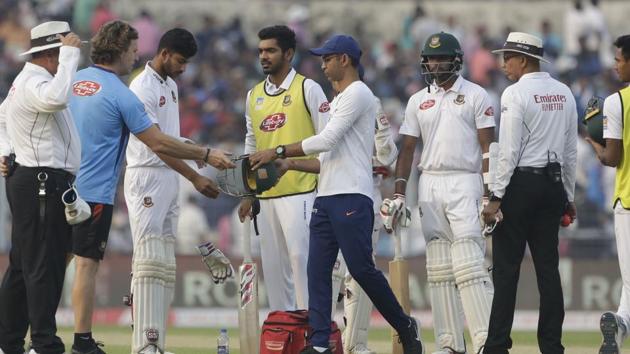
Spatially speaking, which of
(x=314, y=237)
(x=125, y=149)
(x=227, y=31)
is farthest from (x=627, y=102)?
(x=227, y=31)

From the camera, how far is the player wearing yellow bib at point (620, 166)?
34.3 feet

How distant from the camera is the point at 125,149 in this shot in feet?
36.3

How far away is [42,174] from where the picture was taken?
32.8 feet

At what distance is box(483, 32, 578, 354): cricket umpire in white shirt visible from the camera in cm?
1061

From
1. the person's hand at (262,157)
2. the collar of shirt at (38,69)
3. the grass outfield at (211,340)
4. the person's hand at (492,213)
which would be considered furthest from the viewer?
the grass outfield at (211,340)

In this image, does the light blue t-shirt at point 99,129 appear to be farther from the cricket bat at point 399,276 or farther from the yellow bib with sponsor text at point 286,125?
the cricket bat at point 399,276

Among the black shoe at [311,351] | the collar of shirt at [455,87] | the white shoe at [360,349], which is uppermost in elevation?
the collar of shirt at [455,87]

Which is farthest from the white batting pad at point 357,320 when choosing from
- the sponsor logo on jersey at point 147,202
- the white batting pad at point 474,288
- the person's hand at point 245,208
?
the sponsor logo on jersey at point 147,202

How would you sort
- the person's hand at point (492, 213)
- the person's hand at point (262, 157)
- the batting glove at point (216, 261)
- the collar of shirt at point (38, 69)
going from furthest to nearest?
the batting glove at point (216, 261), the person's hand at point (492, 213), the person's hand at point (262, 157), the collar of shirt at point (38, 69)

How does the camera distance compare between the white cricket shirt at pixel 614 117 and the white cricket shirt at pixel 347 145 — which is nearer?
the white cricket shirt at pixel 347 145

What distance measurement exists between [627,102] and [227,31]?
53.3 ft

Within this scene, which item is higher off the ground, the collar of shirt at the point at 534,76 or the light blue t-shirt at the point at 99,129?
the collar of shirt at the point at 534,76

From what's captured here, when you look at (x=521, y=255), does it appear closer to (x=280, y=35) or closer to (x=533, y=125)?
(x=533, y=125)

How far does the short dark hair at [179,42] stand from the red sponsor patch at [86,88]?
0.75m
